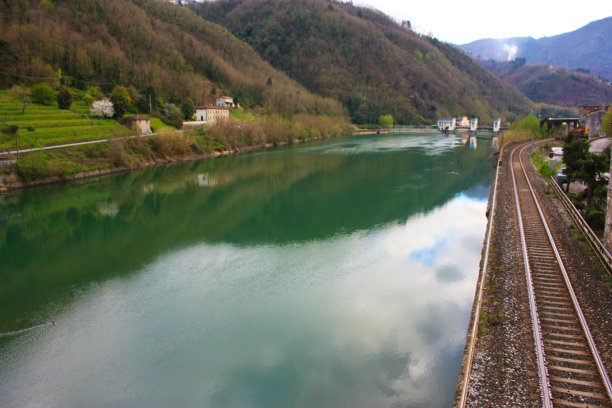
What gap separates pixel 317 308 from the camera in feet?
38.6

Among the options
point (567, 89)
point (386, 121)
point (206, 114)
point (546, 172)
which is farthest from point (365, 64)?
point (546, 172)

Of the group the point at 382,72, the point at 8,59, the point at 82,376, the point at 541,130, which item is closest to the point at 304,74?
the point at 382,72

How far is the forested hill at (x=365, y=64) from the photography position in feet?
394

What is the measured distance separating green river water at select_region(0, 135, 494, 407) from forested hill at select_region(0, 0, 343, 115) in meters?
30.1

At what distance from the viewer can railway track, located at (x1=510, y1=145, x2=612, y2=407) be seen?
6348 mm

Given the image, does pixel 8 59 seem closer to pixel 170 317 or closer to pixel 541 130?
pixel 170 317

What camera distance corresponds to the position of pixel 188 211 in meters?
24.4

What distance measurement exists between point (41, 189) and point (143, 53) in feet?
163

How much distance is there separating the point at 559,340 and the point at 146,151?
1561 inches

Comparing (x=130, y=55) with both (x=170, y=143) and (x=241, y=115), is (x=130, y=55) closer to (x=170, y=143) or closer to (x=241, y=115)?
(x=241, y=115)

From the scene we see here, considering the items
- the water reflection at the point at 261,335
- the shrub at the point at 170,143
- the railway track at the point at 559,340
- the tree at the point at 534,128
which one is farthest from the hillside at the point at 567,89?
the water reflection at the point at 261,335

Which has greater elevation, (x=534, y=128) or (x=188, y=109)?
(x=188, y=109)

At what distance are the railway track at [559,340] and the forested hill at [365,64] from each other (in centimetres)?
9738

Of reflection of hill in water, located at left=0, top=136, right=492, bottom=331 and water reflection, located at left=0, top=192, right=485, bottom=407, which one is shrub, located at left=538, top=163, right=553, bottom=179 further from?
water reflection, located at left=0, top=192, right=485, bottom=407
